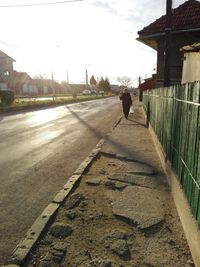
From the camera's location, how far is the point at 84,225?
3.94 meters

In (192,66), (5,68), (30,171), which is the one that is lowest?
(30,171)

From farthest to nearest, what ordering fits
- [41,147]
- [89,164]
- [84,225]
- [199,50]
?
[199,50] < [41,147] < [89,164] < [84,225]

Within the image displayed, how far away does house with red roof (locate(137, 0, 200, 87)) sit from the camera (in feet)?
56.0

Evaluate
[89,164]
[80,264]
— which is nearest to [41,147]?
[89,164]

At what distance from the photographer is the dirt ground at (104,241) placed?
10.3ft

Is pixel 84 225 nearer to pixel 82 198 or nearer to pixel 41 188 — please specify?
pixel 82 198

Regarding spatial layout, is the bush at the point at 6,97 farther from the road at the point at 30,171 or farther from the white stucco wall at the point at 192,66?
the white stucco wall at the point at 192,66

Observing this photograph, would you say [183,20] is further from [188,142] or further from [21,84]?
[21,84]

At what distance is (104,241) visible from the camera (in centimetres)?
354

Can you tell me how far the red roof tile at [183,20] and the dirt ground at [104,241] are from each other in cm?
1478

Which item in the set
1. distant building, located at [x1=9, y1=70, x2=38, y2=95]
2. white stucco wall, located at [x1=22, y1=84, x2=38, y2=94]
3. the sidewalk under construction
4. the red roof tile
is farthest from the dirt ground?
white stucco wall, located at [x1=22, y1=84, x2=38, y2=94]

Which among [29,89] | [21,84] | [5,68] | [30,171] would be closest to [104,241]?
[30,171]

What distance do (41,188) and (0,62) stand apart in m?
61.0

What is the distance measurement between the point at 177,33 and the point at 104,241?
53.3ft
